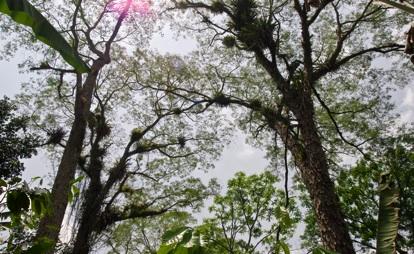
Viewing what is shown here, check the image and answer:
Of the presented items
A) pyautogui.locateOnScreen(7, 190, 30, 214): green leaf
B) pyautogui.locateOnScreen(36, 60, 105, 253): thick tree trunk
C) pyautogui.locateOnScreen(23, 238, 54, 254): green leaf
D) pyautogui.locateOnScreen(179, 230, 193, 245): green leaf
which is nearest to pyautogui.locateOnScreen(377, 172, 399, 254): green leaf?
pyautogui.locateOnScreen(179, 230, 193, 245): green leaf

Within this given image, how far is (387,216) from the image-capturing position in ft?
4.03

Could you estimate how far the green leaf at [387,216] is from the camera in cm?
112

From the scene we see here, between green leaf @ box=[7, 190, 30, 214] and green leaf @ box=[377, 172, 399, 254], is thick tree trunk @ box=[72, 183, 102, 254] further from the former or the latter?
green leaf @ box=[377, 172, 399, 254]

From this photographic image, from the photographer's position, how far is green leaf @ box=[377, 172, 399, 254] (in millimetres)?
1125

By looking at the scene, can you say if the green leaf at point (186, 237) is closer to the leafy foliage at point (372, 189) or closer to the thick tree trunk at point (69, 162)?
the thick tree trunk at point (69, 162)

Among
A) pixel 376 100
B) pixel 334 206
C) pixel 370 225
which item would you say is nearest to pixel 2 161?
pixel 334 206

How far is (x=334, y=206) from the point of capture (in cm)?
591

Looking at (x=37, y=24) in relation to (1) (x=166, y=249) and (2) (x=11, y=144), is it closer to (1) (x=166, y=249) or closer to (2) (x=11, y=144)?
(1) (x=166, y=249)

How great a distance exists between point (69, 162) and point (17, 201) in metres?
7.13

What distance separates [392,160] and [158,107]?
8952 mm

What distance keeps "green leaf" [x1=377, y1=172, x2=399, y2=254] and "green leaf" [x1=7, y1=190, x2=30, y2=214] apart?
4.74 feet

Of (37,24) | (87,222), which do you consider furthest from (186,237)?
(87,222)

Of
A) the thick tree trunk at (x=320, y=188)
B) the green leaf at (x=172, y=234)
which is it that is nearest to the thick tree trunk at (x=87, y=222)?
the thick tree trunk at (x=320, y=188)

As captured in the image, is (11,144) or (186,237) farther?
(11,144)
